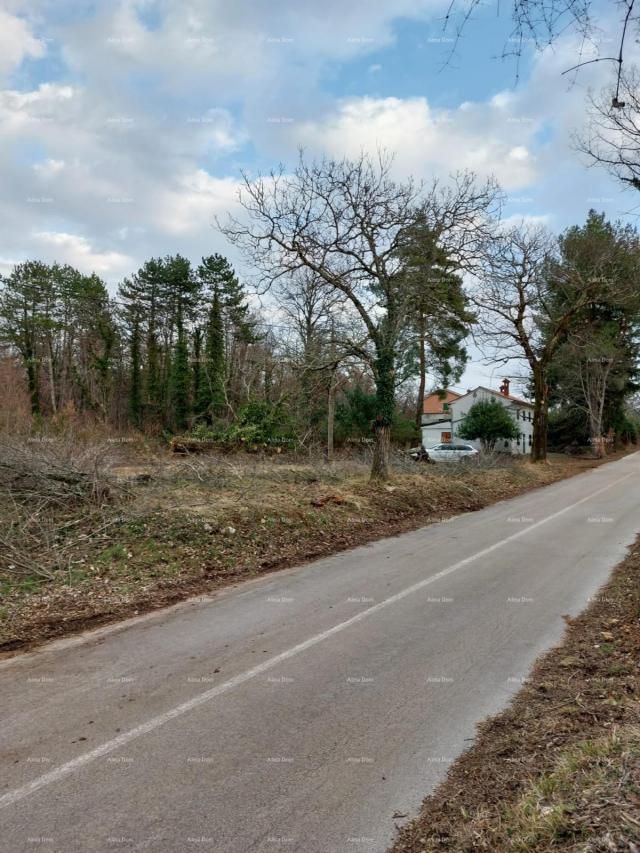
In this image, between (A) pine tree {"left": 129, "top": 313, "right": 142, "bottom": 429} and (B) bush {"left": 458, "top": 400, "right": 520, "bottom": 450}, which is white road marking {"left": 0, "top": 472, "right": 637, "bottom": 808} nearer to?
(B) bush {"left": 458, "top": 400, "right": 520, "bottom": 450}

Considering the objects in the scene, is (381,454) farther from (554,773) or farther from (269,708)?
(554,773)

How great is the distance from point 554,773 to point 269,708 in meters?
2.08

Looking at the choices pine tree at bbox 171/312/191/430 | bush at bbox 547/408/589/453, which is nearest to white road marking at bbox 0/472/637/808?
pine tree at bbox 171/312/191/430

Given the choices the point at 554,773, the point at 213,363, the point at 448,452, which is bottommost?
the point at 554,773

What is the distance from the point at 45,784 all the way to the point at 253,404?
2238cm

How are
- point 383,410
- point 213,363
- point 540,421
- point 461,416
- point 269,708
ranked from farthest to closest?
1. point 461,416
2. point 213,363
3. point 540,421
4. point 383,410
5. point 269,708

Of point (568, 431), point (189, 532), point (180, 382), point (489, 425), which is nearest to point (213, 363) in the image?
point (180, 382)

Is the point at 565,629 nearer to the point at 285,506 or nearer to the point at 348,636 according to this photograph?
the point at 348,636

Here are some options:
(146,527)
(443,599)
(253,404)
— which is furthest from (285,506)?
(253,404)

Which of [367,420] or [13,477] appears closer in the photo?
[13,477]

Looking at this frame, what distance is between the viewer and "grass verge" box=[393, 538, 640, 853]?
2439mm

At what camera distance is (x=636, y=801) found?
2.43 m

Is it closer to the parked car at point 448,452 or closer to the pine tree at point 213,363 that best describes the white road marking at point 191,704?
the parked car at point 448,452

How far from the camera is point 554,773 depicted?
303cm
